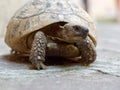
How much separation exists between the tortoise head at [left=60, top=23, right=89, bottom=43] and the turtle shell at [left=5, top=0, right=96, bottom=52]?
0.13 meters

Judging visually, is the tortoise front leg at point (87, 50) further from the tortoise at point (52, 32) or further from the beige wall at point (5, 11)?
the beige wall at point (5, 11)

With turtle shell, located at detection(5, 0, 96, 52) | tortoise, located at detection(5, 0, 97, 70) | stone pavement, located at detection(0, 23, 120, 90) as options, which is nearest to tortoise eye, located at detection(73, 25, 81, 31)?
tortoise, located at detection(5, 0, 97, 70)

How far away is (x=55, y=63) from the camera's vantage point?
3.00 meters

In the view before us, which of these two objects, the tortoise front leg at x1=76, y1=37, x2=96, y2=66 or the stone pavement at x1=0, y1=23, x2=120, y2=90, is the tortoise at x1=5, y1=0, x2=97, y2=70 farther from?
the stone pavement at x1=0, y1=23, x2=120, y2=90

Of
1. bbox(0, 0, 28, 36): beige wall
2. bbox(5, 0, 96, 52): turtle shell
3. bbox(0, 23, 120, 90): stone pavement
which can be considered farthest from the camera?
bbox(0, 0, 28, 36): beige wall

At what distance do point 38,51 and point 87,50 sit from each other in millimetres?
456

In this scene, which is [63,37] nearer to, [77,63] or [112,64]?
[77,63]

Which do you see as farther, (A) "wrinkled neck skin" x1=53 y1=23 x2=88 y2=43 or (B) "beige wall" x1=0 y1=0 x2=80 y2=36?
(B) "beige wall" x1=0 y1=0 x2=80 y2=36

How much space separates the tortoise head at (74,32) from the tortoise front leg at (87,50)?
0.16 meters

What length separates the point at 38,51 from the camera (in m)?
2.68

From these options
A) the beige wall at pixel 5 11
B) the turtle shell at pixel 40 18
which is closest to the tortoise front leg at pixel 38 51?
the turtle shell at pixel 40 18

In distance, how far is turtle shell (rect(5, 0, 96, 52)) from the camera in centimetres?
283

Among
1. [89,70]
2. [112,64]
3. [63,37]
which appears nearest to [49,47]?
[63,37]

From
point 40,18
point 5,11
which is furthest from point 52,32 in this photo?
point 5,11
